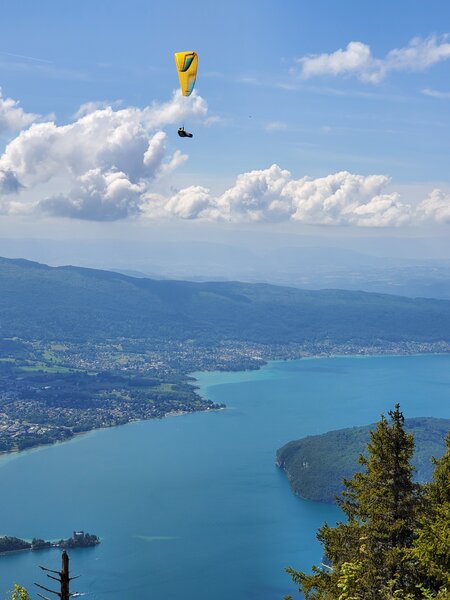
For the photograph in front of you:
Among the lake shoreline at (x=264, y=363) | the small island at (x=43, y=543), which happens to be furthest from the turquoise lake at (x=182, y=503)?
the lake shoreline at (x=264, y=363)

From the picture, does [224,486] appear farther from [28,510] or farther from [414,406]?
[414,406]

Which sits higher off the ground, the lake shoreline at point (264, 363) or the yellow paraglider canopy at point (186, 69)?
the yellow paraglider canopy at point (186, 69)

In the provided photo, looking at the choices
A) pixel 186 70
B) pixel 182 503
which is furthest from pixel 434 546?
pixel 182 503

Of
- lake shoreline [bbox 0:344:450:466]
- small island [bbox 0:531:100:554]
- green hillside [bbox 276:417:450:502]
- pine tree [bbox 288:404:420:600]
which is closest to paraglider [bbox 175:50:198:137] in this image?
pine tree [bbox 288:404:420:600]

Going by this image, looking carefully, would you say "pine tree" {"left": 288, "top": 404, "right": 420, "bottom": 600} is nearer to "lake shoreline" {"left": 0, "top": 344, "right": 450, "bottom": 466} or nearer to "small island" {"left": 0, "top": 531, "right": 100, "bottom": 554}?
"small island" {"left": 0, "top": 531, "right": 100, "bottom": 554}

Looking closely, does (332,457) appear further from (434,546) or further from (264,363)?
(264,363)

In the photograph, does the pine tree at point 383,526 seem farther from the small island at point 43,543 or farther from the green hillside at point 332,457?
the green hillside at point 332,457

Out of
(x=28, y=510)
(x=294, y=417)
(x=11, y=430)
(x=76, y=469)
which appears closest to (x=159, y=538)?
(x=28, y=510)
